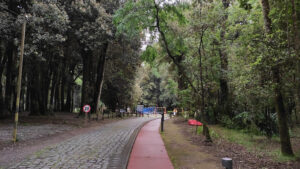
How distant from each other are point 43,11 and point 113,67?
13.7m

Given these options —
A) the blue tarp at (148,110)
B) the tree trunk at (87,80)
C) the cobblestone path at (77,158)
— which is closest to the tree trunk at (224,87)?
the cobblestone path at (77,158)

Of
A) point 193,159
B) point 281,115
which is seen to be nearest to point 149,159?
point 193,159

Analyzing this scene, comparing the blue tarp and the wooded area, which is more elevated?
the wooded area

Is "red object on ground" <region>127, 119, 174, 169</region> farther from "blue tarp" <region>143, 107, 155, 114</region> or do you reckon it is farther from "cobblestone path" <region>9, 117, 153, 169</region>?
"blue tarp" <region>143, 107, 155, 114</region>

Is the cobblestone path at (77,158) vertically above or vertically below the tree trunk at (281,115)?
below

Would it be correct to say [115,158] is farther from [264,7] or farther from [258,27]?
[258,27]

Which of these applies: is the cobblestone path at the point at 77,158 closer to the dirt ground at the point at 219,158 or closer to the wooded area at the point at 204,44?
the dirt ground at the point at 219,158

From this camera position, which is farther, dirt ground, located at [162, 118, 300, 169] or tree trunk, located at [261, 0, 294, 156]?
tree trunk, located at [261, 0, 294, 156]

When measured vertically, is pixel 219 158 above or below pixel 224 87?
below

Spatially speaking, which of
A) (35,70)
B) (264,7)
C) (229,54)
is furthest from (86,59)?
(264,7)

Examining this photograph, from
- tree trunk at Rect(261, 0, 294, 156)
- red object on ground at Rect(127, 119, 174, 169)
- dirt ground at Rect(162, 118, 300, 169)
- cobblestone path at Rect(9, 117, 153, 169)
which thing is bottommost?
dirt ground at Rect(162, 118, 300, 169)

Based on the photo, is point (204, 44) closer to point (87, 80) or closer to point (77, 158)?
point (77, 158)

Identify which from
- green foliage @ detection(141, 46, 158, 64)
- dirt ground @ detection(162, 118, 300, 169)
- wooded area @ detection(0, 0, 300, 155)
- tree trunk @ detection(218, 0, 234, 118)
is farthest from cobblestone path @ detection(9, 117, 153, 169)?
tree trunk @ detection(218, 0, 234, 118)

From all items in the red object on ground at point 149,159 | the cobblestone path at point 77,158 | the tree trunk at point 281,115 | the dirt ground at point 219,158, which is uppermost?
the tree trunk at point 281,115
